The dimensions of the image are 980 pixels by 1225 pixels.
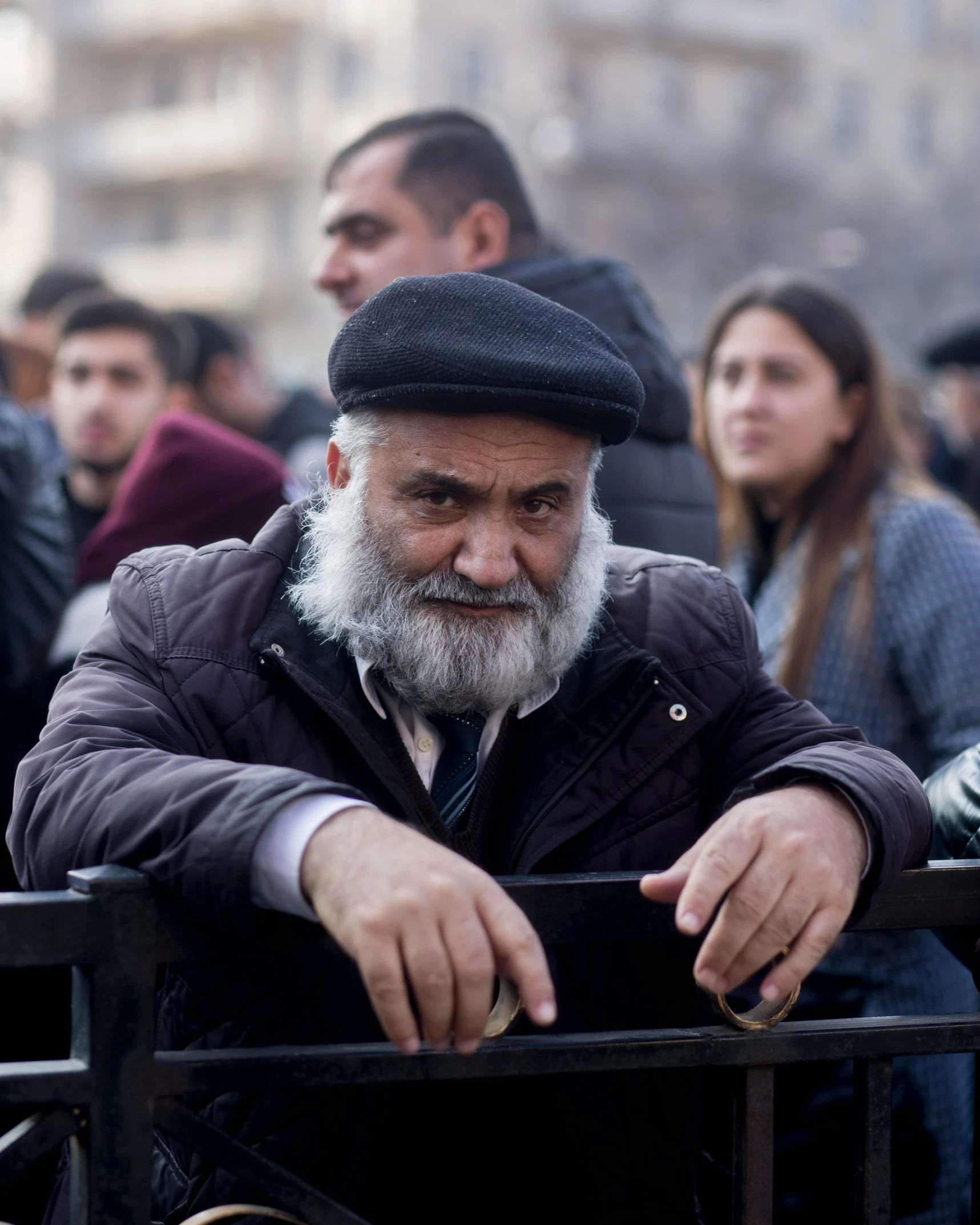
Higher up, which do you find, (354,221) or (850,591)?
(354,221)

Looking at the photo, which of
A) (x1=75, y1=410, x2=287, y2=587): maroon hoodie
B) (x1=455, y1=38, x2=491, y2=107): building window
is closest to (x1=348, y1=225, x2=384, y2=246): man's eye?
(x1=75, y1=410, x2=287, y2=587): maroon hoodie

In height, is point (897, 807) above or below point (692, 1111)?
above

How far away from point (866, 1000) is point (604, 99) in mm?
45482

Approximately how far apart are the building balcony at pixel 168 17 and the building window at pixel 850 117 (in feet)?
53.9

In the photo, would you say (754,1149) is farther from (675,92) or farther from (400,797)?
(675,92)

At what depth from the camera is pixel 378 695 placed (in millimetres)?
2277

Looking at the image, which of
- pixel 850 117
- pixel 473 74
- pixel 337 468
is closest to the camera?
pixel 337 468

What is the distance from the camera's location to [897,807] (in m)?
1.89

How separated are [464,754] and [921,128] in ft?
171

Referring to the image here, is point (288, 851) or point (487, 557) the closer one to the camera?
point (288, 851)

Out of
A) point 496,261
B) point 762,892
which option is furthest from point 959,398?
point 762,892

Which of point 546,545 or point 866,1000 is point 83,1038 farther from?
point 866,1000

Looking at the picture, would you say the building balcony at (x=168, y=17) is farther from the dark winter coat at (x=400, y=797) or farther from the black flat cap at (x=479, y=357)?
the dark winter coat at (x=400, y=797)

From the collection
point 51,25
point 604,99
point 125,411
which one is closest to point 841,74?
point 604,99
